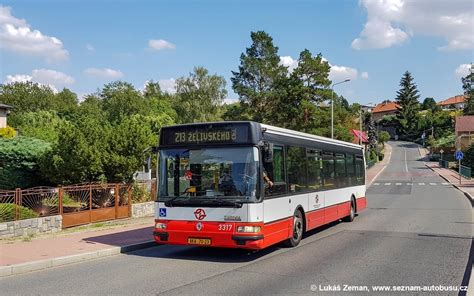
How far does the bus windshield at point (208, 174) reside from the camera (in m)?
9.71

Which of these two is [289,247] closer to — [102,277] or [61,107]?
[102,277]

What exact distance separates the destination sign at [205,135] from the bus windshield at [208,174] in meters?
0.18

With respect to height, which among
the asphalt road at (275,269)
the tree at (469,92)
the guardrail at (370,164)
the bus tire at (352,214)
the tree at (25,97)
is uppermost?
the tree at (469,92)

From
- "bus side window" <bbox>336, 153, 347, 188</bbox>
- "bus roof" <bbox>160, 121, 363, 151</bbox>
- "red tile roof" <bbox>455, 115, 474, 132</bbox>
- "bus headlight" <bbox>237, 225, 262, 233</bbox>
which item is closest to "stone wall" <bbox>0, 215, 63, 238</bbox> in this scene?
"bus roof" <bbox>160, 121, 363, 151</bbox>

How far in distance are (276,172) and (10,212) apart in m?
7.95

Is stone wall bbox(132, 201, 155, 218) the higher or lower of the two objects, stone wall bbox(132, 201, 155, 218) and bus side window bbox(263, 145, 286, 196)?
the lower

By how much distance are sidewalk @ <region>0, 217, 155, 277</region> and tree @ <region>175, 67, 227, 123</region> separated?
5933cm

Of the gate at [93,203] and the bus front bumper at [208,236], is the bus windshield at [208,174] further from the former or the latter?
the gate at [93,203]

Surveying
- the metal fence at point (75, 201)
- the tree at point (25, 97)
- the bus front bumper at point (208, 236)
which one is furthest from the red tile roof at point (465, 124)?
the bus front bumper at point (208, 236)

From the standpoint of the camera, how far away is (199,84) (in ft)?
249

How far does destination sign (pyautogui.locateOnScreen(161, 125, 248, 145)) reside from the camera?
9.98 meters

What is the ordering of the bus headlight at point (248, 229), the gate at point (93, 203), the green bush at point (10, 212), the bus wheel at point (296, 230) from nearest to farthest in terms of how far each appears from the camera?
the bus headlight at point (248, 229), the bus wheel at point (296, 230), the green bush at point (10, 212), the gate at point (93, 203)

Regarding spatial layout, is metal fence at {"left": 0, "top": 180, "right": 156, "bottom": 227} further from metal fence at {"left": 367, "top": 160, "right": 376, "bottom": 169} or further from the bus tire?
metal fence at {"left": 367, "top": 160, "right": 376, "bottom": 169}

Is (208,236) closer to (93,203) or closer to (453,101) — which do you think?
(93,203)
